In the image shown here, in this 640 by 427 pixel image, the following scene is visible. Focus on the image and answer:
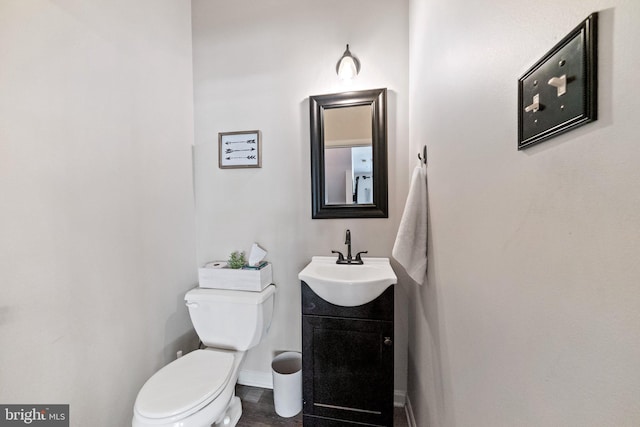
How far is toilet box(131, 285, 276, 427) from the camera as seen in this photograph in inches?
40.6

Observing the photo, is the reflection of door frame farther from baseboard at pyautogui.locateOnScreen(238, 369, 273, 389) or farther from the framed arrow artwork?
baseboard at pyautogui.locateOnScreen(238, 369, 273, 389)

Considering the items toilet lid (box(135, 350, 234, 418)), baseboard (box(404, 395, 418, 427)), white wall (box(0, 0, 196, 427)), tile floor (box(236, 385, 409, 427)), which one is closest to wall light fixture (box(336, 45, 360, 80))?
white wall (box(0, 0, 196, 427))

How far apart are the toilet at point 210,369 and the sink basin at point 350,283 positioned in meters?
0.41

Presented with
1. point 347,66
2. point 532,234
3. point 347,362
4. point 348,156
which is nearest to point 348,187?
point 348,156

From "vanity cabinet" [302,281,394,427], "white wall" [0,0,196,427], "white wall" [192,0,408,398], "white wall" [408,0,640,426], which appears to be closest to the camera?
"white wall" [408,0,640,426]

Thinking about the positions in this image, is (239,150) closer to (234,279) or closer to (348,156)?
(348,156)

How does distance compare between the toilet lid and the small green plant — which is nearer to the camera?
the toilet lid

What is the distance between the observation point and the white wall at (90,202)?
3.10 feet

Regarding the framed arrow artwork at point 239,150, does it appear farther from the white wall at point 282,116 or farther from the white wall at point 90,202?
the white wall at point 90,202

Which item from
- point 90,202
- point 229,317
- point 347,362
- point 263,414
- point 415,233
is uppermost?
point 90,202

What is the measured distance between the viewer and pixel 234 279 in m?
1.59

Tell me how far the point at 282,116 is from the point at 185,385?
5.41 feet

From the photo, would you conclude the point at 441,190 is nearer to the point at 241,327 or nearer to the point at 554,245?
the point at 554,245

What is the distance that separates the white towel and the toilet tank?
90 centimetres
